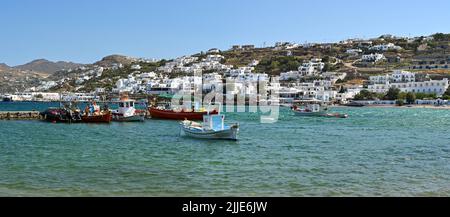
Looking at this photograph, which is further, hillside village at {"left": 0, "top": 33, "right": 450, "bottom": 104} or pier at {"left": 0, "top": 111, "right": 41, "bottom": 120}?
hillside village at {"left": 0, "top": 33, "right": 450, "bottom": 104}

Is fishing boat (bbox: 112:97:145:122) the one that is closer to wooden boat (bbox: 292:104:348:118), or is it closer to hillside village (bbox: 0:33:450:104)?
wooden boat (bbox: 292:104:348:118)

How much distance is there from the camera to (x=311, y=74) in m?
133

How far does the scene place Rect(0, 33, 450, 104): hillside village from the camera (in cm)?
10456

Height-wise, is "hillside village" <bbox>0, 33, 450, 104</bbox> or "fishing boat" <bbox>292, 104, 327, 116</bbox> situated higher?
"hillside village" <bbox>0, 33, 450, 104</bbox>

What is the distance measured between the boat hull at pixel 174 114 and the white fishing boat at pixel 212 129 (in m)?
16.1

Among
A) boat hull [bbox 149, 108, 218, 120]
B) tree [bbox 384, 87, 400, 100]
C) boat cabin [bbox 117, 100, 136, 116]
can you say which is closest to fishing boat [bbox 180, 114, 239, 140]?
boat hull [bbox 149, 108, 218, 120]

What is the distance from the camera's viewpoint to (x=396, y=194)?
1202cm

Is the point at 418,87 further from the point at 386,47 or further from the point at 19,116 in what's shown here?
the point at 19,116

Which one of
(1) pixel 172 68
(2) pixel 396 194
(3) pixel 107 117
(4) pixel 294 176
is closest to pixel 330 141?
(4) pixel 294 176

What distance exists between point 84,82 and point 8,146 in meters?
160

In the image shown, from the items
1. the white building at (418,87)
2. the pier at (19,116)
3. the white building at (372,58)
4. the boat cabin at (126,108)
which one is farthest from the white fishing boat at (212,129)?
the white building at (372,58)

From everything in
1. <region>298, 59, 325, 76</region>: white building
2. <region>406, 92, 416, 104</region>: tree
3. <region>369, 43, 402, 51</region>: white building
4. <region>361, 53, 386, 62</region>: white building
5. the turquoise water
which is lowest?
the turquoise water

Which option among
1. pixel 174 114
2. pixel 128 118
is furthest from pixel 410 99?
pixel 128 118

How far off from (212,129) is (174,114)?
21.7m
